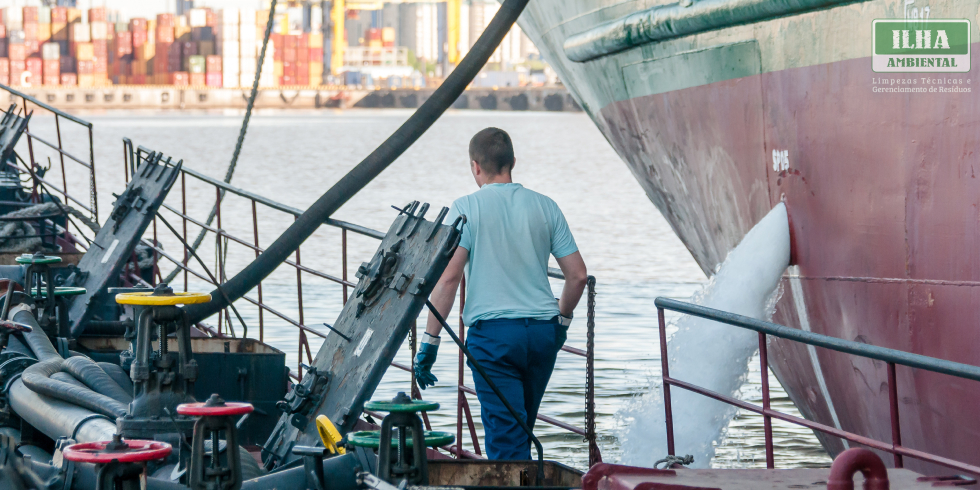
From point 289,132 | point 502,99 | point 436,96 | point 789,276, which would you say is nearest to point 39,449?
point 436,96

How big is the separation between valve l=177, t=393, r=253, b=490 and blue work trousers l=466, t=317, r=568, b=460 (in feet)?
3.60

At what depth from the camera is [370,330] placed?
3.94 m

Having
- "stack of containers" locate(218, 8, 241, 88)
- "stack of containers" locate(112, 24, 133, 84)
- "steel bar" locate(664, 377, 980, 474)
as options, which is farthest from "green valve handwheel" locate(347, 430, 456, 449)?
"stack of containers" locate(112, 24, 133, 84)

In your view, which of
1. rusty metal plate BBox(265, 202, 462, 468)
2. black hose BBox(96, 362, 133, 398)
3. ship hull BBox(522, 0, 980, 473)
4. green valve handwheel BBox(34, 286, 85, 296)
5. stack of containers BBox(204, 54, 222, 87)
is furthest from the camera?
stack of containers BBox(204, 54, 222, 87)

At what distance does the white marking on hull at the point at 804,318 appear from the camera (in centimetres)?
478

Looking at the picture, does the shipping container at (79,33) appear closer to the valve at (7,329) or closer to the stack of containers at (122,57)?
the stack of containers at (122,57)

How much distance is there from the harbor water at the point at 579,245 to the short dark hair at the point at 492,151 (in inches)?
58.4

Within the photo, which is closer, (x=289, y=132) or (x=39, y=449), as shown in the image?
(x=39, y=449)

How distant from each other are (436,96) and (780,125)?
1435mm

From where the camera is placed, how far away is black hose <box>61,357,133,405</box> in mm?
4230

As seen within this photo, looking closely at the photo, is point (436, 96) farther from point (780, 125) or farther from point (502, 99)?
point (502, 99)

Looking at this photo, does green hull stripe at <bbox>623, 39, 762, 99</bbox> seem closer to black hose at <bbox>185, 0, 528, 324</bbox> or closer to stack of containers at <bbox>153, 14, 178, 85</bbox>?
black hose at <bbox>185, 0, 528, 324</bbox>

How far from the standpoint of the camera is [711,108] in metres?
5.16
